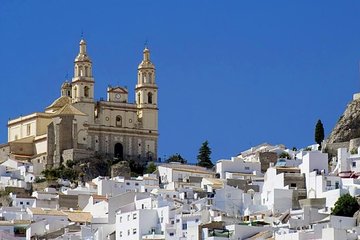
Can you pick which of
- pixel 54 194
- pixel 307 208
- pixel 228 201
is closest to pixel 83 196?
pixel 54 194

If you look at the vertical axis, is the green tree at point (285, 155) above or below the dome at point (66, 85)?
below

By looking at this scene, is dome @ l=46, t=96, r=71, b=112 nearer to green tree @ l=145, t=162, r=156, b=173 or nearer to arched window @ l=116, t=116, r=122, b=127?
arched window @ l=116, t=116, r=122, b=127

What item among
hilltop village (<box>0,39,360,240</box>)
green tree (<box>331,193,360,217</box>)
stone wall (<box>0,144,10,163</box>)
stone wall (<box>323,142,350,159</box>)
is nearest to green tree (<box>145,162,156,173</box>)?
hilltop village (<box>0,39,360,240</box>)

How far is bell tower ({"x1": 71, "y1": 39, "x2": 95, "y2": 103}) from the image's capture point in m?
127

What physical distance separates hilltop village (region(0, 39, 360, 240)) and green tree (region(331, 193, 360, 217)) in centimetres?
11

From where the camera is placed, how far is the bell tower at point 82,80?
127 metres

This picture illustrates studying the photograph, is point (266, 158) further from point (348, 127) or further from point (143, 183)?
point (143, 183)

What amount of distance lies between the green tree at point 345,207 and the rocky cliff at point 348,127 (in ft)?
60.6

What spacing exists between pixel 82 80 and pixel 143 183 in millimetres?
21093

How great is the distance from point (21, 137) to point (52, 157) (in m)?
7.13

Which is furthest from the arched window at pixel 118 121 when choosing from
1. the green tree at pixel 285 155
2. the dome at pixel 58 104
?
the green tree at pixel 285 155

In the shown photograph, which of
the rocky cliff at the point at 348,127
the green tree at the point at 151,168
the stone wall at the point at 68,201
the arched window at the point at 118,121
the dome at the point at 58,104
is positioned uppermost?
the dome at the point at 58,104

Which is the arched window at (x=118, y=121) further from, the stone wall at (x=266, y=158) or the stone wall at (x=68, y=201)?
the stone wall at (x=68, y=201)

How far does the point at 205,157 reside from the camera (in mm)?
123188
